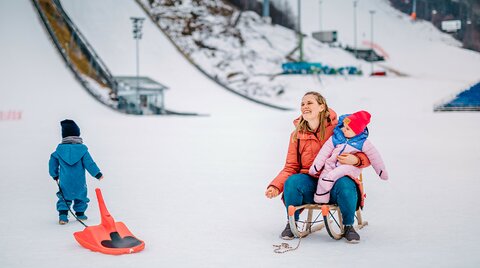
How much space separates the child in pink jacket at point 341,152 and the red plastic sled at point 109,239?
0.97 metres

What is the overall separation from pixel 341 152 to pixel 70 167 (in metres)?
1.67

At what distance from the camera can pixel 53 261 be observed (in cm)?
349

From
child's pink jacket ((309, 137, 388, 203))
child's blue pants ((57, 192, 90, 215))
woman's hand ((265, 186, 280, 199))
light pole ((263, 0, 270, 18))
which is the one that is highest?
light pole ((263, 0, 270, 18))

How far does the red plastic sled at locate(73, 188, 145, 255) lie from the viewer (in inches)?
142

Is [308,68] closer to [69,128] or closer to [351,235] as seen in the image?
[69,128]

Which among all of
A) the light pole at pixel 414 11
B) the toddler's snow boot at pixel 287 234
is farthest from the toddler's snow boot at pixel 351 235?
the light pole at pixel 414 11

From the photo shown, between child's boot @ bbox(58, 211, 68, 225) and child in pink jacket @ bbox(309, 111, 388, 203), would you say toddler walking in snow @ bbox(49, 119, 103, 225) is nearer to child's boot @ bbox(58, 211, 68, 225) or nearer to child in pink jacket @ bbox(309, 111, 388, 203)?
child's boot @ bbox(58, 211, 68, 225)

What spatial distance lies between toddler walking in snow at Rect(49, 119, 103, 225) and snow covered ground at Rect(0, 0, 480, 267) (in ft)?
0.69

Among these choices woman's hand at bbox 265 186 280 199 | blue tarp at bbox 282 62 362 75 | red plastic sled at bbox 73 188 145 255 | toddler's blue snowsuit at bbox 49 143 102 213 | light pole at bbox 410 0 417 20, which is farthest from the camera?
blue tarp at bbox 282 62 362 75

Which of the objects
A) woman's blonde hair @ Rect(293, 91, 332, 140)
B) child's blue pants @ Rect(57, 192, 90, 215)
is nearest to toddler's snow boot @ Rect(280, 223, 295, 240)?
woman's blonde hair @ Rect(293, 91, 332, 140)

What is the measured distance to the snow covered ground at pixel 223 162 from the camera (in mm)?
3678

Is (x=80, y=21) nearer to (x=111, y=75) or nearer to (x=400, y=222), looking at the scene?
(x=111, y=75)

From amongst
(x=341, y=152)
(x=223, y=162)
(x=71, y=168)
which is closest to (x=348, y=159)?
(x=341, y=152)

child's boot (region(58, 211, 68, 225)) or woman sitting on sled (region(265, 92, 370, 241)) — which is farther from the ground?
woman sitting on sled (region(265, 92, 370, 241))
